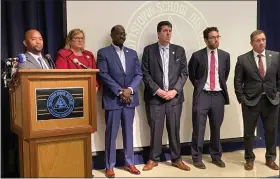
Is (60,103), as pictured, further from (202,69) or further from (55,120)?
(202,69)

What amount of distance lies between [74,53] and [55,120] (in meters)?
0.98

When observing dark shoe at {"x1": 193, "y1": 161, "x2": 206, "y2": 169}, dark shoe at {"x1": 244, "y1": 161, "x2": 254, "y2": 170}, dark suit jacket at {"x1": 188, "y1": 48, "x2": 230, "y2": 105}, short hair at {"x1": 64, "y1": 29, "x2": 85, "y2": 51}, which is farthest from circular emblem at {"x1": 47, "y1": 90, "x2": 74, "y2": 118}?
dark shoe at {"x1": 244, "y1": 161, "x2": 254, "y2": 170}

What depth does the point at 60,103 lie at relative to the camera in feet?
8.65

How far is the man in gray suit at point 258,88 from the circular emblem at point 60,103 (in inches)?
75.4

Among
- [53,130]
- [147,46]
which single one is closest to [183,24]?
[147,46]

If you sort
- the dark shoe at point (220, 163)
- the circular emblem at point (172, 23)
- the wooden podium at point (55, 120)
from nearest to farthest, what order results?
the wooden podium at point (55, 120), the dark shoe at point (220, 163), the circular emblem at point (172, 23)

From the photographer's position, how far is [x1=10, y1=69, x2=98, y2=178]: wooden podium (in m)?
2.53

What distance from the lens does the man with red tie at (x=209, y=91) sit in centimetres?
375

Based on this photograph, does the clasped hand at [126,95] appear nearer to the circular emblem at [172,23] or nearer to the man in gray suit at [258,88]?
the circular emblem at [172,23]

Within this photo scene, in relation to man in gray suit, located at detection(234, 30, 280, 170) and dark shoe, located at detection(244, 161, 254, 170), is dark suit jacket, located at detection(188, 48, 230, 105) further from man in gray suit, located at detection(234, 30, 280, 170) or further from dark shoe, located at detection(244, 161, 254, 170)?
dark shoe, located at detection(244, 161, 254, 170)

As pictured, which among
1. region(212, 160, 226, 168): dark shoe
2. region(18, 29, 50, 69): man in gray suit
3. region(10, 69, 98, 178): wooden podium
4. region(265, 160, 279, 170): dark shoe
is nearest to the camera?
region(10, 69, 98, 178): wooden podium

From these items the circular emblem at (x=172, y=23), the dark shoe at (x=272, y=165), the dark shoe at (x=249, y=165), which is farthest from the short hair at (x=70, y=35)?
the dark shoe at (x=272, y=165)

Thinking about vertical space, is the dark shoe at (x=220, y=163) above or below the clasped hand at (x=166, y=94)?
below

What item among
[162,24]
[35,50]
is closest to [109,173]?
[35,50]
